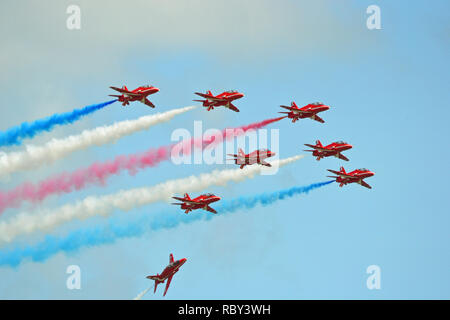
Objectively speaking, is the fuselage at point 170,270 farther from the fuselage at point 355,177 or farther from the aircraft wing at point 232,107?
the fuselage at point 355,177

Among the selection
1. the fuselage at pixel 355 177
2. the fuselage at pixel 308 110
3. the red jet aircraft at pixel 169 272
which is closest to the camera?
the red jet aircraft at pixel 169 272

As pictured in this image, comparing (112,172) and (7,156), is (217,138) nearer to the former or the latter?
(112,172)

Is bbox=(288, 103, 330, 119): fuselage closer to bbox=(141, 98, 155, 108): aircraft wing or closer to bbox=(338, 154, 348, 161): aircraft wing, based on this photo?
bbox=(338, 154, 348, 161): aircraft wing

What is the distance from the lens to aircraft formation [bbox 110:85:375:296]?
160m

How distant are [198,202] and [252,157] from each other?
9.82 metres

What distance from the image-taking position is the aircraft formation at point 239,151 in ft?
524

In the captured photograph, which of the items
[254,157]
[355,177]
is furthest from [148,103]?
[355,177]

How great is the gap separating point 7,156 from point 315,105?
128 ft

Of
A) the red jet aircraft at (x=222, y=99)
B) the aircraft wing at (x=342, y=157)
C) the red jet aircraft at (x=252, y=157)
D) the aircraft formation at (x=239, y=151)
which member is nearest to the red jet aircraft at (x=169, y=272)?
the aircraft formation at (x=239, y=151)

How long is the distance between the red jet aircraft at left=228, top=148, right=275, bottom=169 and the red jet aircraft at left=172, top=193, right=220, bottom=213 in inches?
255
